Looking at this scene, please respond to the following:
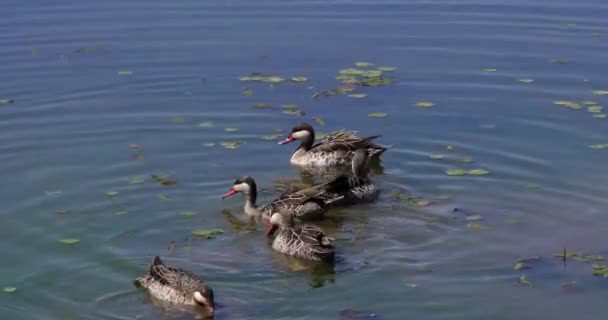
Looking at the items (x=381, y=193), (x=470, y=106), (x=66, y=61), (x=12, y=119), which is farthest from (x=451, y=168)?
(x=66, y=61)

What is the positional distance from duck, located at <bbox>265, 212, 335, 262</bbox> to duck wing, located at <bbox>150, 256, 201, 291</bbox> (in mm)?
1569

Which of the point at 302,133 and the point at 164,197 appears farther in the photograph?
the point at 302,133

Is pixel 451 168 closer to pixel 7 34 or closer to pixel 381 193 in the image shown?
pixel 381 193

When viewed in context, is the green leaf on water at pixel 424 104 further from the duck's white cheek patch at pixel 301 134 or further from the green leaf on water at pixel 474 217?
the green leaf on water at pixel 474 217

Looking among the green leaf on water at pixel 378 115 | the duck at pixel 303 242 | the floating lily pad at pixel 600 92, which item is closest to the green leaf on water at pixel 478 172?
the green leaf on water at pixel 378 115

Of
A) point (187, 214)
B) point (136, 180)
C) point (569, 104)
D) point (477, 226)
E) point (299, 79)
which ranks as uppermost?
point (299, 79)

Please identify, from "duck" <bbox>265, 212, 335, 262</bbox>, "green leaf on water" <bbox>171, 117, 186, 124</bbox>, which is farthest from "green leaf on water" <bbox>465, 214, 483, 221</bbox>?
"green leaf on water" <bbox>171, 117, 186, 124</bbox>

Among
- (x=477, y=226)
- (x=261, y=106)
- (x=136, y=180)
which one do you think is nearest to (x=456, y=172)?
(x=477, y=226)

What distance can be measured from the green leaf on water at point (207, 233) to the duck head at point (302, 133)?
311 cm

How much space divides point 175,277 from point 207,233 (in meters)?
2.08

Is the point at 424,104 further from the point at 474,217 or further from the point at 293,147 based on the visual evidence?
the point at 474,217

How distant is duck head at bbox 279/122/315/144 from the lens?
18547 millimetres

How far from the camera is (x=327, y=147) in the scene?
1862 centimetres

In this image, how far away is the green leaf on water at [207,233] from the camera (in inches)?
613
